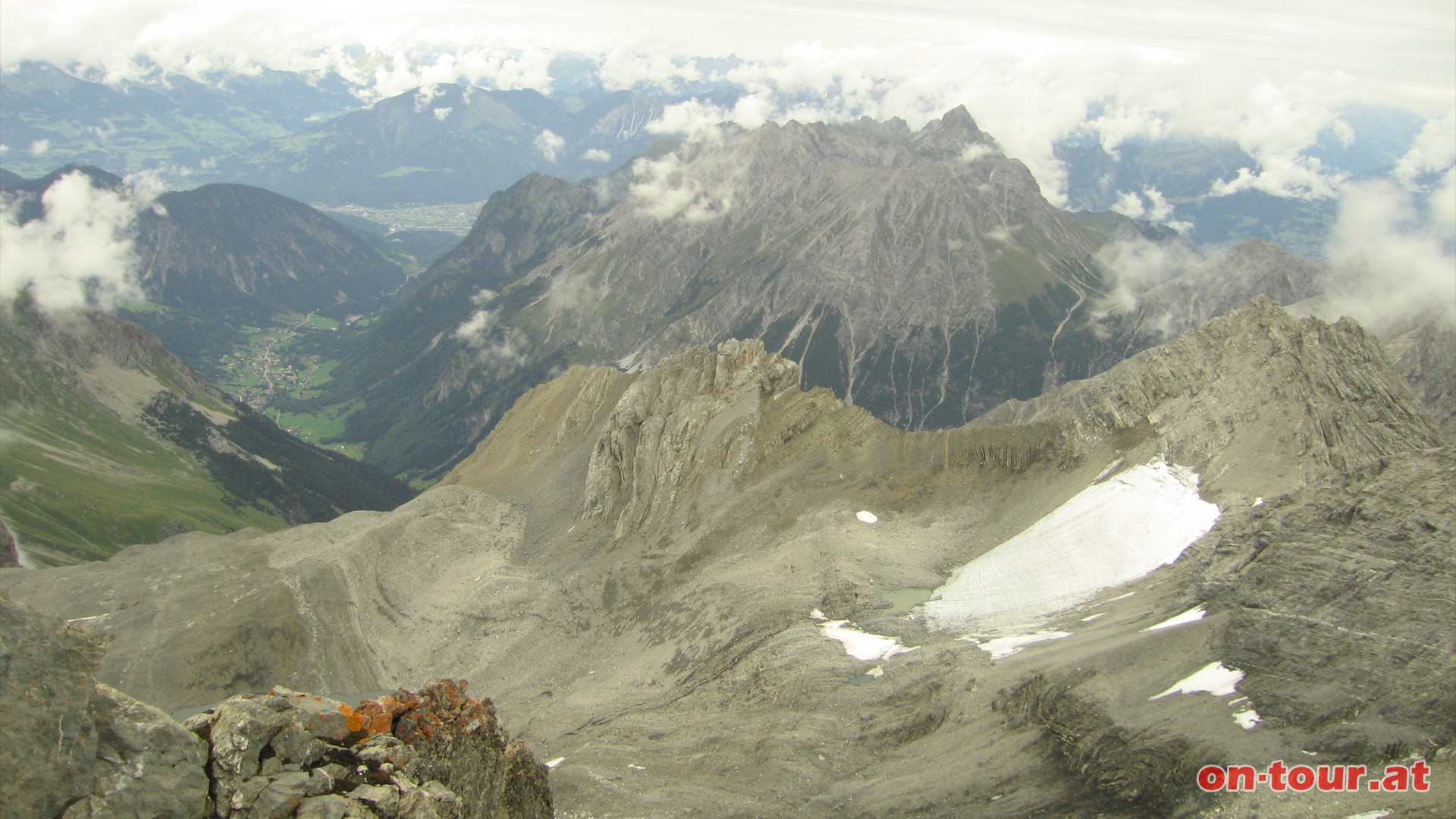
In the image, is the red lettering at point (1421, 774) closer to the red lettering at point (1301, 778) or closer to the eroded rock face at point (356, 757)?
the red lettering at point (1301, 778)

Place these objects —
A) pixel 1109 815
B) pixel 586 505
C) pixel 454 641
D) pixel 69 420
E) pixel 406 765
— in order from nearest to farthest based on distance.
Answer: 1. pixel 406 765
2. pixel 1109 815
3. pixel 454 641
4. pixel 586 505
5. pixel 69 420

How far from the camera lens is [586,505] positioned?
99.8 m

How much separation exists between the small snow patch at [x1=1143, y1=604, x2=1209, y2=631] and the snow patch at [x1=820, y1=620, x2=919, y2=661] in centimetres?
1623

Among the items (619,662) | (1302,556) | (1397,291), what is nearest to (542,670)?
(619,662)

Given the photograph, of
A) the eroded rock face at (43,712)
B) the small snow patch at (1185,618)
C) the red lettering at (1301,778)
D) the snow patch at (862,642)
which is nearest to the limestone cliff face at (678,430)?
the snow patch at (862,642)

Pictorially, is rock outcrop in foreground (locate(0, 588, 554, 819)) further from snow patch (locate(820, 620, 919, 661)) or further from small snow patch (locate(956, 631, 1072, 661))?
small snow patch (locate(956, 631, 1072, 661))

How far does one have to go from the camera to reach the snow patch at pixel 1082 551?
6556cm

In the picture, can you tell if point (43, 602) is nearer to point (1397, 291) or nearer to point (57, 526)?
point (57, 526)

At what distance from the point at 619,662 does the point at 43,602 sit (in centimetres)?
5857

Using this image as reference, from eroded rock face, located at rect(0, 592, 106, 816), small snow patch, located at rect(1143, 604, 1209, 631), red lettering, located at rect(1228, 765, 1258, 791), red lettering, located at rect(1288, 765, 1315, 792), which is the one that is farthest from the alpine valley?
red lettering, located at rect(1288, 765, 1315, 792)

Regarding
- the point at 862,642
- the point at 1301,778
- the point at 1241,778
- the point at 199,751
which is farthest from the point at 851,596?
the point at 199,751

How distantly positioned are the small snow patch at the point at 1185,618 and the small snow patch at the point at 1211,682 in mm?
5059

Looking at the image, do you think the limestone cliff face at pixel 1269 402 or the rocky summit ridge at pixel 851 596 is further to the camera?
the limestone cliff face at pixel 1269 402

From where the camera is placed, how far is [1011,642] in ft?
192
